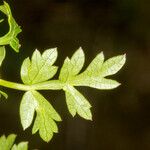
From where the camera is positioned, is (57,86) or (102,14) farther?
(102,14)

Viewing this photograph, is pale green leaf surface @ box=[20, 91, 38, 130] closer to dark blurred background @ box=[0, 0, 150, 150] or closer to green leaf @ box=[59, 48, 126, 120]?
green leaf @ box=[59, 48, 126, 120]

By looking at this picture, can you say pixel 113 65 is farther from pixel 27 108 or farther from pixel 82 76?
pixel 27 108

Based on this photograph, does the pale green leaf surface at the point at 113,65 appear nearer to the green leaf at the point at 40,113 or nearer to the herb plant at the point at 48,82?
the herb plant at the point at 48,82

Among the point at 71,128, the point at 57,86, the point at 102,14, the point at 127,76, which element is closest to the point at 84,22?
the point at 102,14

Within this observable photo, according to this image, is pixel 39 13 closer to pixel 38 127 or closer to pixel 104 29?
pixel 104 29

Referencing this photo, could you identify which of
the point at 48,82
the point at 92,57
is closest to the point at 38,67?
the point at 48,82

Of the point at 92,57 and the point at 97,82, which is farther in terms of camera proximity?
the point at 92,57

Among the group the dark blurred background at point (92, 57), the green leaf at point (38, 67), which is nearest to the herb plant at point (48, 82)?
the green leaf at point (38, 67)
